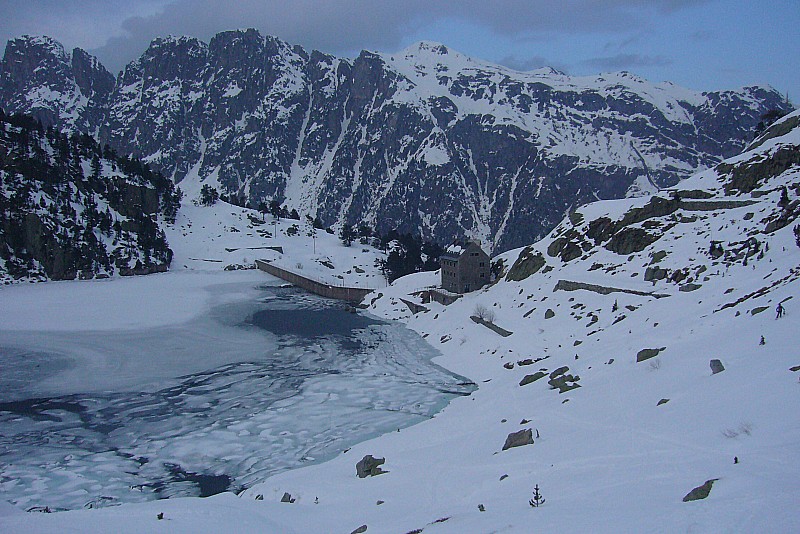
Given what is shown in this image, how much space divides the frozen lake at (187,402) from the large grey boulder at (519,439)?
10.8 m

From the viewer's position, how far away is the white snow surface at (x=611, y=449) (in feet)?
32.1

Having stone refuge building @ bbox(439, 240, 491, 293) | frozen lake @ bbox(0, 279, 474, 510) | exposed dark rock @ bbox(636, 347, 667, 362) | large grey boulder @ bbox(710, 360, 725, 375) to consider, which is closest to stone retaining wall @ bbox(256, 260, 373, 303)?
stone refuge building @ bbox(439, 240, 491, 293)

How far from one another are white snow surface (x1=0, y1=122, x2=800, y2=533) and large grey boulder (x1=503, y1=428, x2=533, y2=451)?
0.38m

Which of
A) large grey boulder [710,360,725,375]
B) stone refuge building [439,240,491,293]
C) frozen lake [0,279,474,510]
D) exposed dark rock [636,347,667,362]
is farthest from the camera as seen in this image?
stone refuge building [439,240,491,293]

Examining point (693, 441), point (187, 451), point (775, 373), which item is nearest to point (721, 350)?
point (775, 373)

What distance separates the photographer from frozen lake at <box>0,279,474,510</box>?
24.3m

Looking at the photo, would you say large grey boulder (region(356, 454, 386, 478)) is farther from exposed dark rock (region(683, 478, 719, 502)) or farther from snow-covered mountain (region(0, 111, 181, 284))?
snow-covered mountain (region(0, 111, 181, 284))

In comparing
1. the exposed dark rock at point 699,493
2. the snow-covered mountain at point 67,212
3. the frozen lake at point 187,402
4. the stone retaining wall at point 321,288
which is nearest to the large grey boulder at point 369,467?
the frozen lake at point 187,402

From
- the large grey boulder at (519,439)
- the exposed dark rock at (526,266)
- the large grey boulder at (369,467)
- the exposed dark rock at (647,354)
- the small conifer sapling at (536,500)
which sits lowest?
the large grey boulder at (369,467)

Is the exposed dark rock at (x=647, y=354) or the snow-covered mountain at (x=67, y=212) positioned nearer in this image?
the exposed dark rock at (x=647, y=354)

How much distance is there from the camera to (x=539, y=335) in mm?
42750

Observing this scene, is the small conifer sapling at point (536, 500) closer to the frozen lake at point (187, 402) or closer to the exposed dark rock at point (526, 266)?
the frozen lake at point (187, 402)

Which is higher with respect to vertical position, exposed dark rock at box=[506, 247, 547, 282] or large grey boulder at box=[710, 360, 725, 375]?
exposed dark rock at box=[506, 247, 547, 282]

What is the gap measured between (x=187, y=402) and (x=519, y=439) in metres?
23.8
